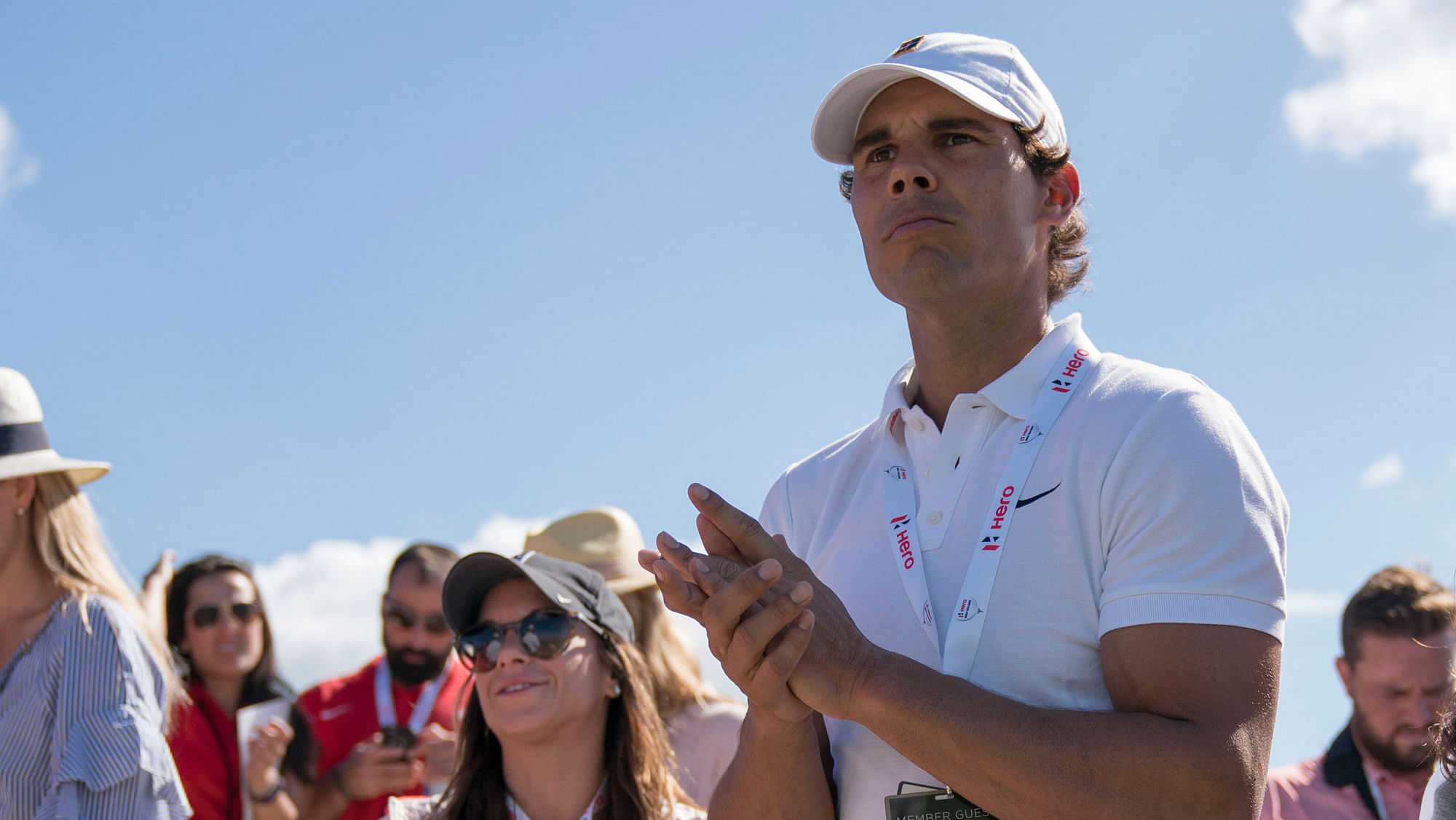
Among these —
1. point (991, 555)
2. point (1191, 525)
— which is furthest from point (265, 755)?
point (1191, 525)

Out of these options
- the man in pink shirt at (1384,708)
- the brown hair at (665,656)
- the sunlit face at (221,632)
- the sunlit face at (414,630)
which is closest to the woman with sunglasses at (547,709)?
the brown hair at (665,656)

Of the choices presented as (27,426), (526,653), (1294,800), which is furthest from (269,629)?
(1294,800)

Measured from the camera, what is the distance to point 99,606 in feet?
14.0

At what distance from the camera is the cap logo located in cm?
273

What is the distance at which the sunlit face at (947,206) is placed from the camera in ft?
8.39

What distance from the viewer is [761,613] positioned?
2094 millimetres

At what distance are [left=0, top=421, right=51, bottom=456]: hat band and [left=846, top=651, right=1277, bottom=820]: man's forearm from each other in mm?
3638

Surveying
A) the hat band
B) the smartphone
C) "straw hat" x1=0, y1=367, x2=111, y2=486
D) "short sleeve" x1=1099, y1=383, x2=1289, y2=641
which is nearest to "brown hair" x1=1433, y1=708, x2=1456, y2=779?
"short sleeve" x1=1099, y1=383, x2=1289, y2=641

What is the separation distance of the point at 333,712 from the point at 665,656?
1643 mm

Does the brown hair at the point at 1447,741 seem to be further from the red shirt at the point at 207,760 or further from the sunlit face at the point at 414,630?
the red shirt at the point at 207,760

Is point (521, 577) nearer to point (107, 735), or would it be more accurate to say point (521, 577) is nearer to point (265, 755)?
point (107, 735)

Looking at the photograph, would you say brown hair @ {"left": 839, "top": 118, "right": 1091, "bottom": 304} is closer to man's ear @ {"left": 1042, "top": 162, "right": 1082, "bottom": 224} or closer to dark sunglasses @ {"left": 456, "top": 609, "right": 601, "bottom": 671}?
man's ear @ {"left": 1042, "top": 162, "right": 1082, "bottom": 224}

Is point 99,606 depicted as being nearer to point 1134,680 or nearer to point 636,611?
point 636,611

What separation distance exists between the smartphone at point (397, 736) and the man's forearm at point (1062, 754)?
359 cm
